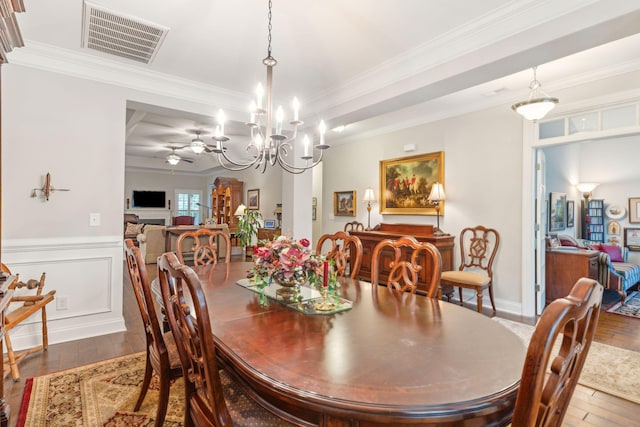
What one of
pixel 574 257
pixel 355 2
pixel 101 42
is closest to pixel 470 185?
pixel 574 257

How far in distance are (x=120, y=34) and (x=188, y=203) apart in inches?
388

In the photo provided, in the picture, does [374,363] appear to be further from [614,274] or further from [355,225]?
[614,274]

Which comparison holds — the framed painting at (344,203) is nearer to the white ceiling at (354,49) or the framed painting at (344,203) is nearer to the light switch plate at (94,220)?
the white ceiling at (354,49)

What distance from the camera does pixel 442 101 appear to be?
4.20 m

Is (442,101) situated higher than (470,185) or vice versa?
(442,101)

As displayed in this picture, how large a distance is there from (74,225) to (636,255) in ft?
29.1

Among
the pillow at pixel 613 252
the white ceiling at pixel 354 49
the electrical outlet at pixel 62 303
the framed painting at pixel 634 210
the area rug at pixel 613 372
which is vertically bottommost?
the area rug at pixel 613 372

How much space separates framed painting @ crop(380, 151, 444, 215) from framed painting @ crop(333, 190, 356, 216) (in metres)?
0.69

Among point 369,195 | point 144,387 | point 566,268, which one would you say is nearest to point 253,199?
point 369,195

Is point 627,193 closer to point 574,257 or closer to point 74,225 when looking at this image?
point 574,257

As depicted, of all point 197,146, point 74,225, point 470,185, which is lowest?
point 74,225

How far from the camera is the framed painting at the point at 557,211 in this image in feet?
19.2

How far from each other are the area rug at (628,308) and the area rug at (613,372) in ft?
4.98

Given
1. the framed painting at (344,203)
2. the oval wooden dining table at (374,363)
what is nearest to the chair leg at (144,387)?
the oval wooden dining table at (374,363)
